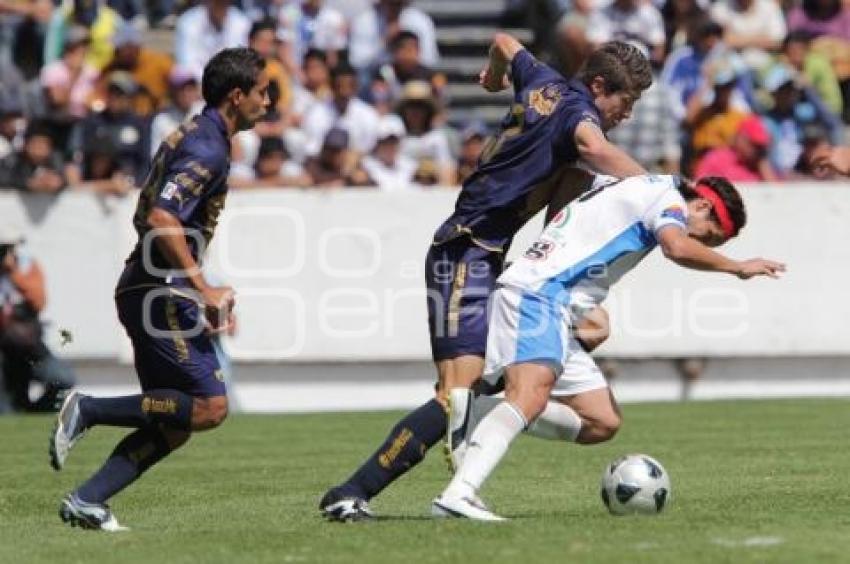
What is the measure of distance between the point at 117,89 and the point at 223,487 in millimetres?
9027

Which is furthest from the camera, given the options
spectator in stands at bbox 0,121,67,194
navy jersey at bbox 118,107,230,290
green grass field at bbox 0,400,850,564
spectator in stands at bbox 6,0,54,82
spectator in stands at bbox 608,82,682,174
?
spectator in stands at bbox 6,0,54,82

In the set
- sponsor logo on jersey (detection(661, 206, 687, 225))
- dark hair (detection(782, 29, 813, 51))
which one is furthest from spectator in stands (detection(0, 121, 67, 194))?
sponsor logo on jersey (detection(661, 206, 687, 225))

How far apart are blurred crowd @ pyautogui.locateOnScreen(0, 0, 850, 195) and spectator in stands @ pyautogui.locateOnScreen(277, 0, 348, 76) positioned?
0.07ft

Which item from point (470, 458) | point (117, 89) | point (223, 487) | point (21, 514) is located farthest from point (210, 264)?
point (470, 458)

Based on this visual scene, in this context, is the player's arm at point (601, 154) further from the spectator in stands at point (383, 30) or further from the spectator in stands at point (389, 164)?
the spectator in stands at point (383, 30)

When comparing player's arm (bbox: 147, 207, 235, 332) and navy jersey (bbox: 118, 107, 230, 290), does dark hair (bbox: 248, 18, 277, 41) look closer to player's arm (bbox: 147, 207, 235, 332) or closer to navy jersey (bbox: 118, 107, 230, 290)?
navy jersey (bbox: 118, 107, 230, 290)

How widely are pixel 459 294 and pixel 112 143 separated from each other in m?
10.6

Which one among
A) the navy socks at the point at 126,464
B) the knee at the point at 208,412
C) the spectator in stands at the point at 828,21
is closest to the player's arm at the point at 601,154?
the knee at the point at 208,412

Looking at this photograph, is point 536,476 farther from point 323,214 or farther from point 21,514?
point 323,214

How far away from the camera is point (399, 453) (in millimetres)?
9680

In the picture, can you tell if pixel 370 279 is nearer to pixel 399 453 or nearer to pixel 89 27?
pixel 89 27

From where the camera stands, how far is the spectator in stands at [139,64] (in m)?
22.0

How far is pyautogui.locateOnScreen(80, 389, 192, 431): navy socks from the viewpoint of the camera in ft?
32.4

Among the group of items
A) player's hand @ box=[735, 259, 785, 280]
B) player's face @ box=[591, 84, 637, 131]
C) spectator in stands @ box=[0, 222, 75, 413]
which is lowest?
spectator in stands @ box=[0, 222, 75, 413]
